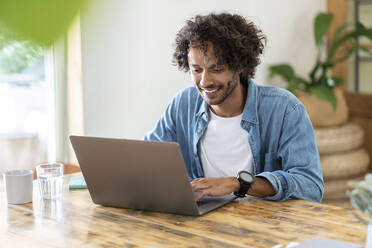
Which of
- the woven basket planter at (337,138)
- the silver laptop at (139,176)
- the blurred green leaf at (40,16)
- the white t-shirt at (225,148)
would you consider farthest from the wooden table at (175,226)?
the woven basket planter at (337,138)

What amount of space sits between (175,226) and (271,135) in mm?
683

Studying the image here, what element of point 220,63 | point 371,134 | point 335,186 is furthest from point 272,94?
point 371,134

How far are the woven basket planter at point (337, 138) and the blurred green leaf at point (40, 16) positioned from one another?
3687 mm

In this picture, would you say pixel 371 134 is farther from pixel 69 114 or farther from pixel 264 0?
pixel 69 114

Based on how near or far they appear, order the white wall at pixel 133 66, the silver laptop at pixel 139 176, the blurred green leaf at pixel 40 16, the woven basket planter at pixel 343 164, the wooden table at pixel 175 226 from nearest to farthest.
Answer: the blurred green leaf at pixel 40 16
the wooden table at pixel 175 226
the silver laptop at pixel 139 176
the white wall at pixel 133 66
the woven basket planter at pixel 343 164

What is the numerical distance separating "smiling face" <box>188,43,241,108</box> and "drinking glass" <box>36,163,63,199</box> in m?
0.63

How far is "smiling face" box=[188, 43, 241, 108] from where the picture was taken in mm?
1846

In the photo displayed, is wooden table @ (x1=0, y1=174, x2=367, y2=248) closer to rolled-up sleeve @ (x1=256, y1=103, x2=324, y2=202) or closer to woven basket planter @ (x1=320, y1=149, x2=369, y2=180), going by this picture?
rolled-up sleeve @ (x1=256, y1=103, x2=324, y2=202)

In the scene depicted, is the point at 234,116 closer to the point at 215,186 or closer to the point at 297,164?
the point at 297,164

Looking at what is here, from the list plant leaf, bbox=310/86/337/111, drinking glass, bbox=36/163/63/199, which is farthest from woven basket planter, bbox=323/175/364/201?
drinking glass, bbox=36/163/63/199

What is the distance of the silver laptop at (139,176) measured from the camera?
1.29m

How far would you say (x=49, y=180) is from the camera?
5.07 ft

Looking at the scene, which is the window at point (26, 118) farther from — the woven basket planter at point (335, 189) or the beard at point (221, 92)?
the woven basket planter at point (335, 189)

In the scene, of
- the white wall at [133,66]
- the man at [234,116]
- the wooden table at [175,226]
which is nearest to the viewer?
the wooden table at [175,226]
